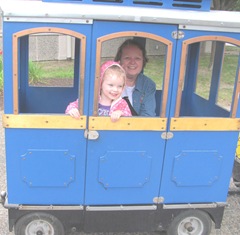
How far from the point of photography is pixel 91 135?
2.63 m

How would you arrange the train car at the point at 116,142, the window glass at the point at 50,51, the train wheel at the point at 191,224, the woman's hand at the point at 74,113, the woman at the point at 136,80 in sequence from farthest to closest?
the window glass at the point at 50,51 < the woman at the point at 136,80 < the train wheel at the point at 191,224 < the woman's hand at the point at 74,113 < the train car at the point at 116,142

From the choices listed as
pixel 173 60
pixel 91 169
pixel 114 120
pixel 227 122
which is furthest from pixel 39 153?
pixel 227 122

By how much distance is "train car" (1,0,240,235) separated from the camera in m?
2.44

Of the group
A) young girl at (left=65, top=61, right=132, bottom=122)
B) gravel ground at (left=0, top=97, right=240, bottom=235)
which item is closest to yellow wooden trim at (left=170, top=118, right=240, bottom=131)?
young girl at (left=65, top=61, right=132, bottom=122)

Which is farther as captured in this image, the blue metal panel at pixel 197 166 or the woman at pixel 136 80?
the woman at pixel 136 80

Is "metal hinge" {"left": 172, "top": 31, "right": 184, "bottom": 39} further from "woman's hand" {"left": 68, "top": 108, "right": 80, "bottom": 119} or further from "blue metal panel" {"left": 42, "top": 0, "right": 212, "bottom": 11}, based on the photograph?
"woman's hand" {"left": 68, "top": 108, "right": 80, "bottom": 119}

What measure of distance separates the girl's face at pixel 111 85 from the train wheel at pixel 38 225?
3.40 feet

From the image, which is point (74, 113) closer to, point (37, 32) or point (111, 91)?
point (111, 91)

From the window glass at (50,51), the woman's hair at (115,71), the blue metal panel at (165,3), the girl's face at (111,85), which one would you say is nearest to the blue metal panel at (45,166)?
the girl's face at (111,85)

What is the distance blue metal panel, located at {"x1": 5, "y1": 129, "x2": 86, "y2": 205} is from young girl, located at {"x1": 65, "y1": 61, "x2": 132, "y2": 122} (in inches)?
10.0

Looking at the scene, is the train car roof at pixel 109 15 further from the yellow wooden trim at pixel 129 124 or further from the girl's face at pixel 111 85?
the yellow wooden trim at pixel 129 124

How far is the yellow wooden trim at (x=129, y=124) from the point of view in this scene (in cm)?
262

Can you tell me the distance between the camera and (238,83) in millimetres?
2744

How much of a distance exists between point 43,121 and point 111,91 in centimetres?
55
